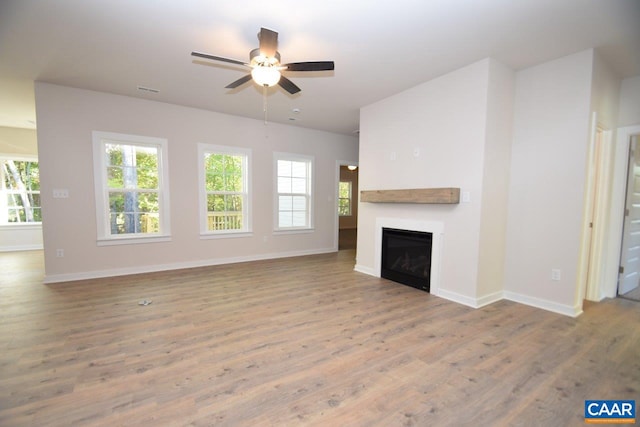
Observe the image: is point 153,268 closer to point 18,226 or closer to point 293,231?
point 293,231

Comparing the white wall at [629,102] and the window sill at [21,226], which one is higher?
the white wall at [629,102]

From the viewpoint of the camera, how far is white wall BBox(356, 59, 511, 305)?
3.14m

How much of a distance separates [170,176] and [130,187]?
0.64m

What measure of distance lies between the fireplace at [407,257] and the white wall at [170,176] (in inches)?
94.8

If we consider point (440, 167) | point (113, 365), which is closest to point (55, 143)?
point (113, 365)

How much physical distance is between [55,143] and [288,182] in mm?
3779

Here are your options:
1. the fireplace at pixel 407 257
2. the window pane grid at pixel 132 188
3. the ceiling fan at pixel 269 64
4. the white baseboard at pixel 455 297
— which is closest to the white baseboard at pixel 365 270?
the fireplace at pixel 407 257


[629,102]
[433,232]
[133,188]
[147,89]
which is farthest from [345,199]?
[629,102]

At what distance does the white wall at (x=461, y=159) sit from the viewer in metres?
3.14

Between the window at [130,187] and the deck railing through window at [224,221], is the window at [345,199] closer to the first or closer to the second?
the deck railing through window at [224,221]

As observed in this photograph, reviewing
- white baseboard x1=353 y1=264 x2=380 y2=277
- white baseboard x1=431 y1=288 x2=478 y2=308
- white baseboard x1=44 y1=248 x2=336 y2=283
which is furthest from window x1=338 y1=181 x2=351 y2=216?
white baseboard x1=431 y1=288 x2=478 y2=308

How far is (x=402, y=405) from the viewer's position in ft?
5.49

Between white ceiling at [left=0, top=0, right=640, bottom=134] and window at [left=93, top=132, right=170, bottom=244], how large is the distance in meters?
0.96

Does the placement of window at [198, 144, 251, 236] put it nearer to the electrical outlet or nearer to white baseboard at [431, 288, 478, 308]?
the electrical outlet
